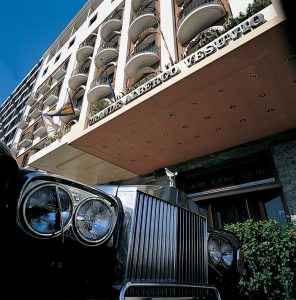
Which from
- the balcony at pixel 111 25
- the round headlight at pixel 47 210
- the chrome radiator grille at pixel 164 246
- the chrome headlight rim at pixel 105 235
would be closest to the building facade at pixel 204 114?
the balcony at pixel 111 25

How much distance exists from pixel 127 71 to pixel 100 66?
412cm

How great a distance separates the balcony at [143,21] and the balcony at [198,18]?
8.24ft

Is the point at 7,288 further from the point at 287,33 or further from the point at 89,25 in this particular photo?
the point at 89,25

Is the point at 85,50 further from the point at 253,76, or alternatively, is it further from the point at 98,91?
the point at 253,76

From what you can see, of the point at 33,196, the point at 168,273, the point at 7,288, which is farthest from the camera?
the point at 168,273

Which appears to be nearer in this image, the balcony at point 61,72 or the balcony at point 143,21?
the balcony at point 143,21

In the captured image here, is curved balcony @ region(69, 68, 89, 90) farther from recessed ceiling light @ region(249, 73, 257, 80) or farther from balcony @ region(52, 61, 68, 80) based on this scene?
recessed ceiling light @ region(249, 73, 257, 80)

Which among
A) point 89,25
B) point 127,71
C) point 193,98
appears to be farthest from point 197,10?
point 89,25

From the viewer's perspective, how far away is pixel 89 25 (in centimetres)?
1948

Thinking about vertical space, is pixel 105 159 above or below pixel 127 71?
below

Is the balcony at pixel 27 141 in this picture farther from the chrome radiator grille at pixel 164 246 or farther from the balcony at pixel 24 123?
the chrome radiator grille at pixel 164 246

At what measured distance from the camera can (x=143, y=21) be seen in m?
12.5

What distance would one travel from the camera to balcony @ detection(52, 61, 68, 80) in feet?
66.3

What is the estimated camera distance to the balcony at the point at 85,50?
56.6 ft
